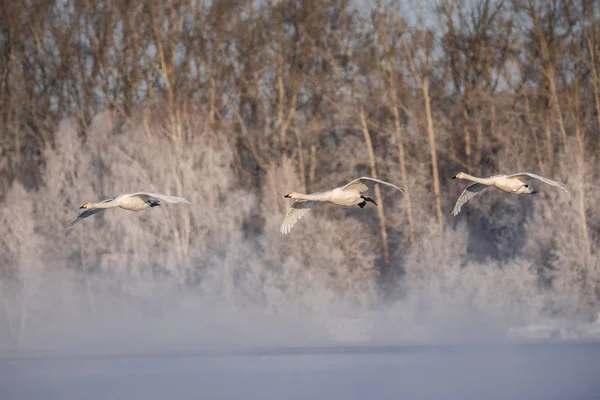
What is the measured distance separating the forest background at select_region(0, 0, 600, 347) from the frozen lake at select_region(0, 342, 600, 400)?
1063 millimetres

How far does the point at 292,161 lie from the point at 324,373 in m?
11.4

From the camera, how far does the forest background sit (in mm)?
38562

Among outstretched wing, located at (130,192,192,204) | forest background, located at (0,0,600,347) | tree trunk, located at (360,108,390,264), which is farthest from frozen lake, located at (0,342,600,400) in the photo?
outstretched wing, located at (130,192,192,204)

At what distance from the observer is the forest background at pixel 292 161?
38.6 metres

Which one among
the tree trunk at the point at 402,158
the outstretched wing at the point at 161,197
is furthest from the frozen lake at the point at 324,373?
the outstretched wing at the point at 161,197

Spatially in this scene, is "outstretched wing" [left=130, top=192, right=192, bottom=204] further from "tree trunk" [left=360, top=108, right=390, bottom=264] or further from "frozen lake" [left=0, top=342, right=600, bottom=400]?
"tree trunk" [left=360, top=108, right=390, bottom=264]

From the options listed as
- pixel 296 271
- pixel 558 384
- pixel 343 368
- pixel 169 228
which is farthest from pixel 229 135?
pixel 558 384

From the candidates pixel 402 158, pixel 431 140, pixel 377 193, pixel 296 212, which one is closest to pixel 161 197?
pixel 296 212

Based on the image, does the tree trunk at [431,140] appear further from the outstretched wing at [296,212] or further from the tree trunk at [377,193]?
the outstretched wing at [296,212]

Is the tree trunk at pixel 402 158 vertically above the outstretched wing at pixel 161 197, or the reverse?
the tree trunk at pixel 402 158

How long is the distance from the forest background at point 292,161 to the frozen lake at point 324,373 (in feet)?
3.49

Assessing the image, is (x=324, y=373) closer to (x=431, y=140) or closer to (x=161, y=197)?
(x=431, y=140)

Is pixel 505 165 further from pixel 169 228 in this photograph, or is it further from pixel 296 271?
pixel 169 228

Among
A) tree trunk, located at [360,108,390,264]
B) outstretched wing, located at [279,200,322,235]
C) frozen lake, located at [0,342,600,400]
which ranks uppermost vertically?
tree trunk, located at [360,108,390,264]
